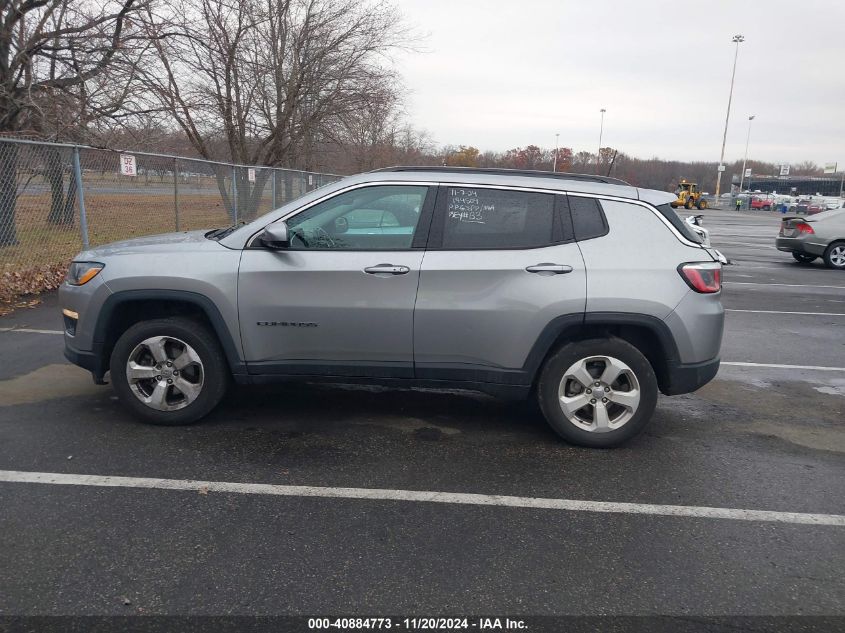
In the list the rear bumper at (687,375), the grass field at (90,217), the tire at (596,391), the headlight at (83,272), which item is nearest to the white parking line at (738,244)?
the grass field at (90,217)

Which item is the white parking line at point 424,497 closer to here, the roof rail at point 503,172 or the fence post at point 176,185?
the roof rail at point 503,172

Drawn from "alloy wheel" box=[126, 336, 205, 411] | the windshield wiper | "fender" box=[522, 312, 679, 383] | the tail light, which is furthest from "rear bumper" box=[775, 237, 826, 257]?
"alloy wheel" box=[126, 336, 205, 411]

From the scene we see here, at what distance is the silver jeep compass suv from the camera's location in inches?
162

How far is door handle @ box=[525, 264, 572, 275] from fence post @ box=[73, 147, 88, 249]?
26.5ft

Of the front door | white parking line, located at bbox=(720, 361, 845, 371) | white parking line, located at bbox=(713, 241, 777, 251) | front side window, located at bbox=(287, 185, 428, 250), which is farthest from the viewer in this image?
white parking line, located at bbox=(713, 241, 777, 251)

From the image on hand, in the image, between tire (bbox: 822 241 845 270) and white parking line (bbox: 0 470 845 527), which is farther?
tire (bbox: 822 241 845 270)

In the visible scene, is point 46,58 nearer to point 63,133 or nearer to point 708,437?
point 63,133

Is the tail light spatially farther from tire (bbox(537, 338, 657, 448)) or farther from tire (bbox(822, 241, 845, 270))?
tire (bbox(822, 241, 845, 270))

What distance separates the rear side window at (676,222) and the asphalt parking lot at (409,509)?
141cm

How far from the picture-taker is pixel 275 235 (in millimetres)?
4055

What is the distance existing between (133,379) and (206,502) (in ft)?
4.50

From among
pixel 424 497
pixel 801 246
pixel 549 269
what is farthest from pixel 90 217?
pixel 801 246

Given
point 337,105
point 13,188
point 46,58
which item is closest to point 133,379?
point 13,188

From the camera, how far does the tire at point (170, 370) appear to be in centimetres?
431
